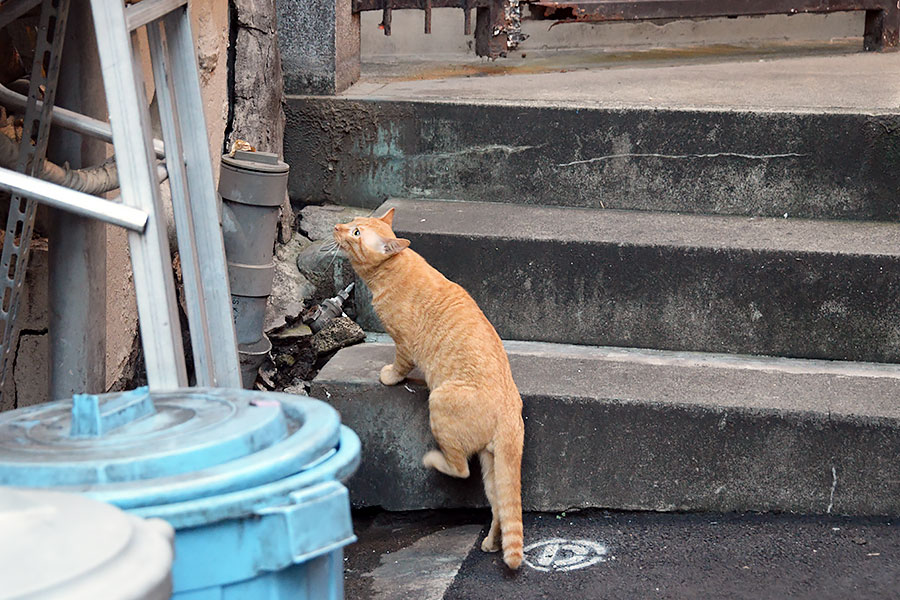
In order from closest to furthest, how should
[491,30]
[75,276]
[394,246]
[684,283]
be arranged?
[75,276], [394,246], [684,283], [491,30]

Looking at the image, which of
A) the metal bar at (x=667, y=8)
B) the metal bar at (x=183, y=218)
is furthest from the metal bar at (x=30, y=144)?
the metal bar at (x=667, y=8)

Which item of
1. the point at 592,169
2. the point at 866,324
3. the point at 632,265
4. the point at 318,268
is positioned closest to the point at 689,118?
the point at 592,169

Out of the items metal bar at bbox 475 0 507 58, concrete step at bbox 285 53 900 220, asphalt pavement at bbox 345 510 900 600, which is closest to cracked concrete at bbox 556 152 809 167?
concrete step at bbox 285 53 900 220

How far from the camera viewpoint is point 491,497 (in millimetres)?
2676

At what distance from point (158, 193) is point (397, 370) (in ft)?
4.43

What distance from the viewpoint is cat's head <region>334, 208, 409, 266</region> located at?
281 centimetres

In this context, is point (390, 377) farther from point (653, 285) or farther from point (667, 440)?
point (653, 285)

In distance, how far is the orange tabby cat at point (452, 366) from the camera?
2617 mm

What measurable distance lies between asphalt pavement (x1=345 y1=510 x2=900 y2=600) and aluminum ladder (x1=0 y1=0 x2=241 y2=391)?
0.97m

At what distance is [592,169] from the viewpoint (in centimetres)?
377

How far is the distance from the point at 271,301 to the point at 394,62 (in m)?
2.37

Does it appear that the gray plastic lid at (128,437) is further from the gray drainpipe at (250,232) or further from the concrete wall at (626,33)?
the concrete wall at (626,33)

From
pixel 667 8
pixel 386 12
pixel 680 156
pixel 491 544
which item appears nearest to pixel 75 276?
pixel 491 544

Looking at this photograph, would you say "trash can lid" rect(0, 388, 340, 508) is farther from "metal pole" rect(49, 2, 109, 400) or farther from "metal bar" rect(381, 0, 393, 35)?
"metal bar" rect(381, 0, 393, 35)
